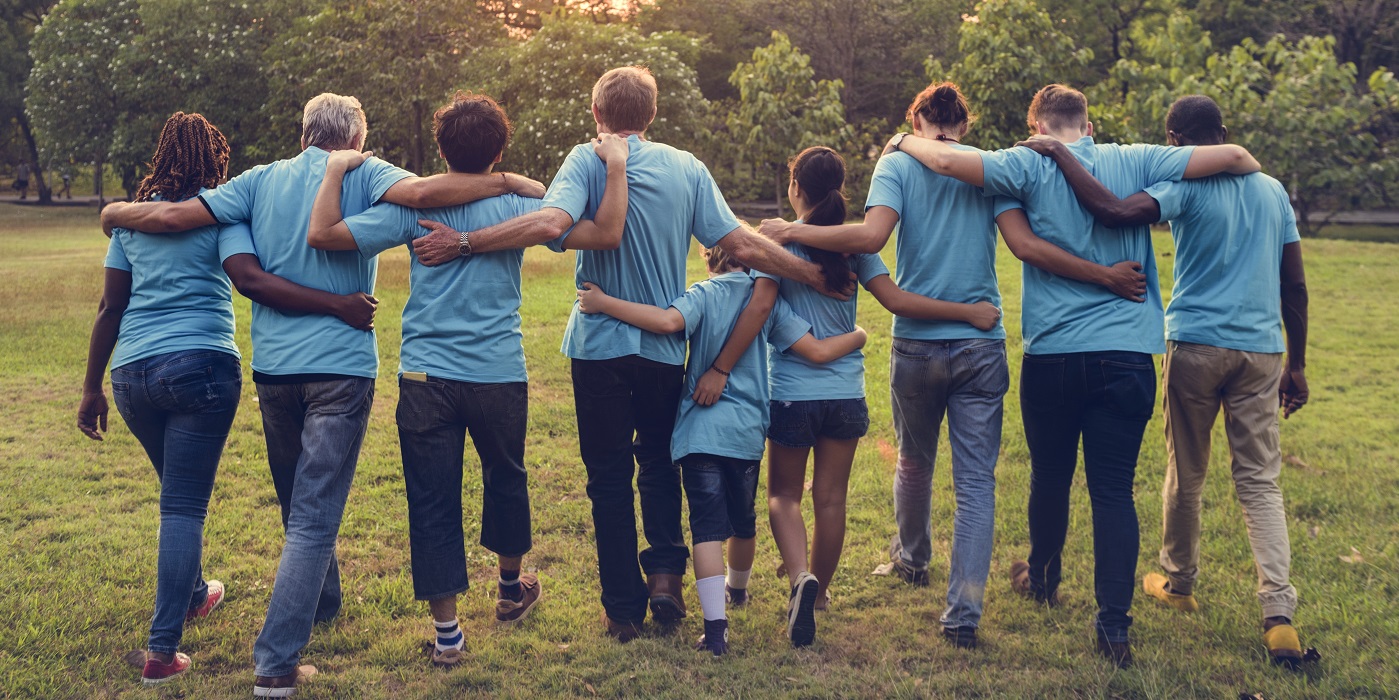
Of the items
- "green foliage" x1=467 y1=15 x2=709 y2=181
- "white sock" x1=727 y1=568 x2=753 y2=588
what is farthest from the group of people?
"green foliage" x1=467 y1=15 x2=709 y2=181

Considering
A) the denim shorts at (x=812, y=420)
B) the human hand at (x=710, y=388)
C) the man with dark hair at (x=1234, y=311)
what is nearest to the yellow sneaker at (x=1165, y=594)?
the man with dark hair at (x=1234, y=311)

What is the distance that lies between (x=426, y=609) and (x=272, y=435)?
111 cm

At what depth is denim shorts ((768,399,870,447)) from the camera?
166 inches

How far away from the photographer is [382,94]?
2636 cm

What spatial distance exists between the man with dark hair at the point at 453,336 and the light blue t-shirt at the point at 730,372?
0.50 metres

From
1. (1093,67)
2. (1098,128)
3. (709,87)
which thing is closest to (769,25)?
(709,87)

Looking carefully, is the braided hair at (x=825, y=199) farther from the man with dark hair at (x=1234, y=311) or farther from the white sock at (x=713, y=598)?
the white sock at (x=713, y=598)

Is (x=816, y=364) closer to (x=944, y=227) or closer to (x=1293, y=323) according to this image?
(x=944, y=227)

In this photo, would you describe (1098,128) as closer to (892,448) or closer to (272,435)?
(892,448)

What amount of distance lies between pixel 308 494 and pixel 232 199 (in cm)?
111

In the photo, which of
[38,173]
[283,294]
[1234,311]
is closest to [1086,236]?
[1234,311]

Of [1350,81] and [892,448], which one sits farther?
[1350,81]

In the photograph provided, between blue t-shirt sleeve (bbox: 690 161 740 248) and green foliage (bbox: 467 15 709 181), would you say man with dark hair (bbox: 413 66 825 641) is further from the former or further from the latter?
green foliage (bbox: 467 15 709 181)

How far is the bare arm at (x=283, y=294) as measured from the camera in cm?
377
